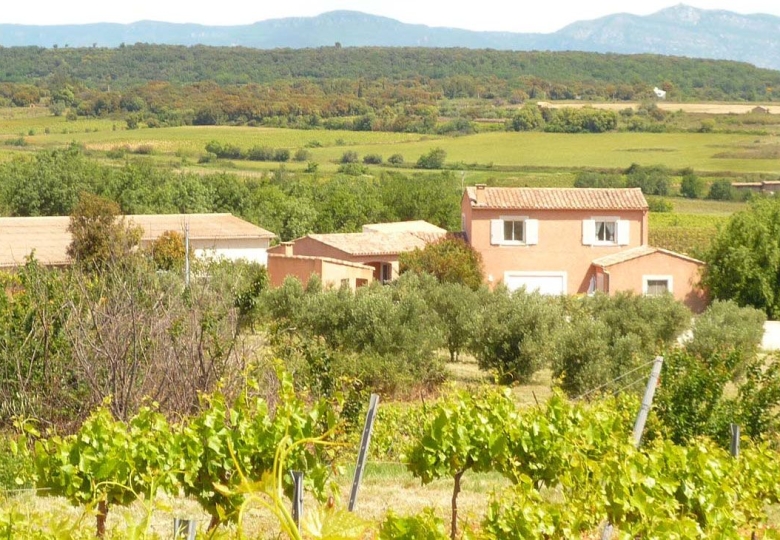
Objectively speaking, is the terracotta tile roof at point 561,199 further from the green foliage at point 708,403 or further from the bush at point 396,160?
the bush at point 396,160

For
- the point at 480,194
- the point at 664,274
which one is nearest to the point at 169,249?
the point at 480,194

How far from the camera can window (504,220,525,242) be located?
36188mm

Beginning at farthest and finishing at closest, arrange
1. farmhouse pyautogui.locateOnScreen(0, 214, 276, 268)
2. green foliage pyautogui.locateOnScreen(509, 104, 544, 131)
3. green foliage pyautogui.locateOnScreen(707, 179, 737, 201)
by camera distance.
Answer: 1. green foliage pyautogui.locateOnScreen(509, 104, 544, 131)
2. green foliage pyautogui.locateOnScreen(707, 179, 737, 201)
3. farmhouse pyautogui.locateOnScreen(0, 214, 276, 268)

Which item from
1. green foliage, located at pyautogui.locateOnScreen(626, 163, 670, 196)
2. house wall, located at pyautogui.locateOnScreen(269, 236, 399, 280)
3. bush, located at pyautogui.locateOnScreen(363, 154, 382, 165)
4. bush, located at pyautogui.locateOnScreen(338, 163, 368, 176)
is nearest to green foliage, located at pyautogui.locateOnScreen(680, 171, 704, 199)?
green foliage, located at pyautogui.locateOnScreen(626, 163, 670, 196)

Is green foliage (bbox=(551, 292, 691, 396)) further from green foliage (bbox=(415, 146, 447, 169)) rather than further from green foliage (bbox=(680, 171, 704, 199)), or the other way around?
green foliage (bbox=(415, 146, 447, 169))

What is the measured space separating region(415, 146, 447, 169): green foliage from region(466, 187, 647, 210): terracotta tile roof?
52.0m

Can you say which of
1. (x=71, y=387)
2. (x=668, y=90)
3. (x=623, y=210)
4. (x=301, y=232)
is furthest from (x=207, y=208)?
(x=668, y=90)

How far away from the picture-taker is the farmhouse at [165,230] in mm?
40469

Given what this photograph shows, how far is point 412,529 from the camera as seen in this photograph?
214 inches

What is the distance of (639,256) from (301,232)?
22.7 metres

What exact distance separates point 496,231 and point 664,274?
541 cm

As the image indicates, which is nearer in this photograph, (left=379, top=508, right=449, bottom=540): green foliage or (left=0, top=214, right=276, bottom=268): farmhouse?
(left=379, top=508, right=449, bottom=540): green foliage

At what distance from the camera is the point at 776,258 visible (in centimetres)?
3303

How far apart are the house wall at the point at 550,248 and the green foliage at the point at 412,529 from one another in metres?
30.6
